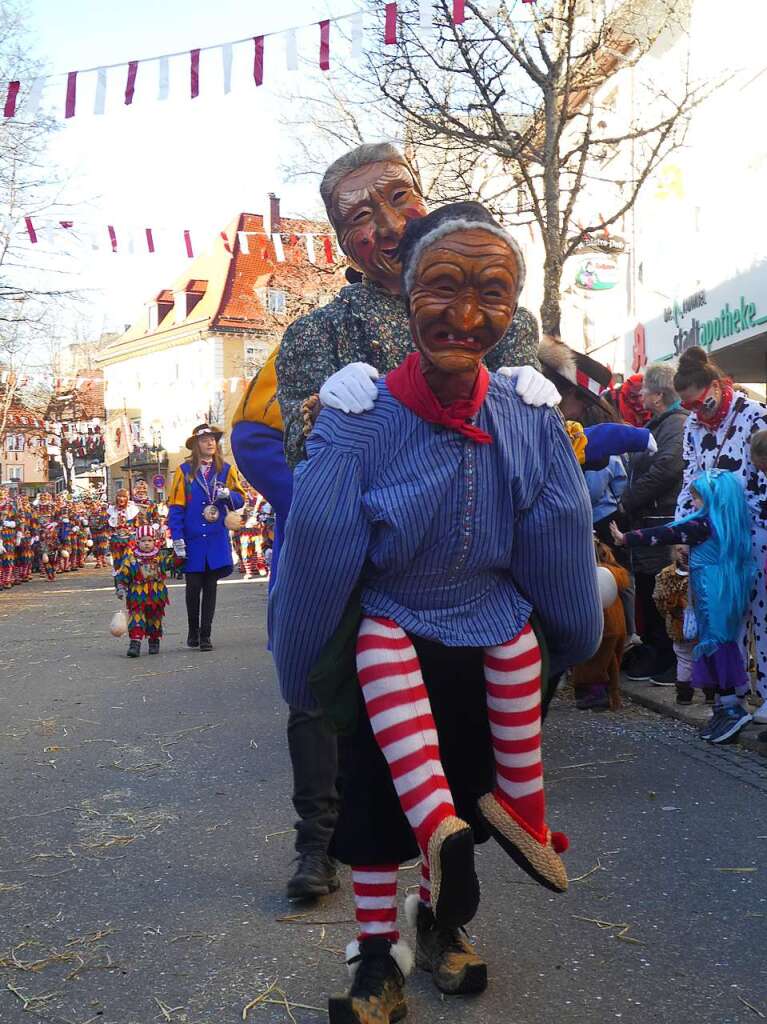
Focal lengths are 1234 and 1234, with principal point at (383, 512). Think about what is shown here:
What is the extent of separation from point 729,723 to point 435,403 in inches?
145

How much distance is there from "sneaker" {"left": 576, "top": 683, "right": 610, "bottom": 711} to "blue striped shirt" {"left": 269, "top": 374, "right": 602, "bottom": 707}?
4.16 metres

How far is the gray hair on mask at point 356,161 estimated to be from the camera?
3480mm

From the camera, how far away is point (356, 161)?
3498mm

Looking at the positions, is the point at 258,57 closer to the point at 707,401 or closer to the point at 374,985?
the point at 707,401

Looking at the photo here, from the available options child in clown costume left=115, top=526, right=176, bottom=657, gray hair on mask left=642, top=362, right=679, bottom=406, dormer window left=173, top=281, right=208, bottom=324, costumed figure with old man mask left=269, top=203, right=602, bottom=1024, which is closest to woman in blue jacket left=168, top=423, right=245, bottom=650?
child in clown costume left=115, top=526, right=176, bottom=657

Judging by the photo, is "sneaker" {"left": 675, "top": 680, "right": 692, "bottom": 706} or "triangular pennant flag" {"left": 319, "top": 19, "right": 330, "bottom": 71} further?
"triangular pennant flag" {"left": 319, "top": 19, "right": 330, "bottom": 71}

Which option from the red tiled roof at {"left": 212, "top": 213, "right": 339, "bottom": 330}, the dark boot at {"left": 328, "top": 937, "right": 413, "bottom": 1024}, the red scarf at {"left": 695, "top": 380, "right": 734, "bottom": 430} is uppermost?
the red tiled roof at {"left": 212, "top": 213, "right": 339, "bottom": 330}

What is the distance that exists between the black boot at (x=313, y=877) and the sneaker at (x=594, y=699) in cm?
323

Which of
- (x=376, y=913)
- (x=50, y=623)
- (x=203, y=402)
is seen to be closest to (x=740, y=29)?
(x=50, y=623)

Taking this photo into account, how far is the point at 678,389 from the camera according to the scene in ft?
20.1

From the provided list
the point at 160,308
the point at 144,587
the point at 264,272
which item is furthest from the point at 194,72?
the point at 160,308

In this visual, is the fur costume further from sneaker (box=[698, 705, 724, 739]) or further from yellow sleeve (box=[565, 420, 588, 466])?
yellow sleeve (box=[565, 420, 588, 466])

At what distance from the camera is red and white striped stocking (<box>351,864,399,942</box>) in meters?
2.86

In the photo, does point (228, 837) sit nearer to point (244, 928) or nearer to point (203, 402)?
point (244, 928)
